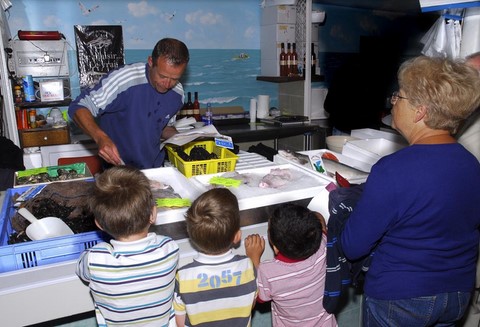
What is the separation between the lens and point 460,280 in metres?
1.34

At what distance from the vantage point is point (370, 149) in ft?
8.01

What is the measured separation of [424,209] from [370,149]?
128 cm

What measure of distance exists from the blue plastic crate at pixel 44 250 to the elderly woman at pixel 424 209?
0.90 m

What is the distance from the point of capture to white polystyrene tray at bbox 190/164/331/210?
1.70 metres

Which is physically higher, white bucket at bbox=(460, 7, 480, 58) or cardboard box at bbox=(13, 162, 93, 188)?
white bucket at bbox=(460, 7, 480, 58)

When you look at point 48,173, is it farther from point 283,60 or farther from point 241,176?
point 283,60

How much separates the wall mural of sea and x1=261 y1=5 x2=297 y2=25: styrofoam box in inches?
18.5

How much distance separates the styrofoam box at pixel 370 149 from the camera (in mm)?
2246

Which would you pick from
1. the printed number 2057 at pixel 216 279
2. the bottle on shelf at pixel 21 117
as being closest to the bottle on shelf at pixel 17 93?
the bottle on shelf at pixel 21 117

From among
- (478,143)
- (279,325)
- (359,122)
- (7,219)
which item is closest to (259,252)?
(279,325)

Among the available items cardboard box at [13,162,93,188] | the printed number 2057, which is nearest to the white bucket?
the printed number 2057

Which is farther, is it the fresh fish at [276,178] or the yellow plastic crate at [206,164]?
the yellow plastic crate at [206,164]

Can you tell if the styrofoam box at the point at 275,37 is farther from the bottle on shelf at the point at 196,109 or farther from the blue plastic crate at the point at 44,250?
the blue plastic crate at the point at 44,250

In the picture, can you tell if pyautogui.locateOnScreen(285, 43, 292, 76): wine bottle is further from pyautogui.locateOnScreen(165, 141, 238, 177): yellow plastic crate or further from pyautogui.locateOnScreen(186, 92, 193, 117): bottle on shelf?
pyautogui.locateOnScreen(165, 141, 238, 177): yellow plastic crate
